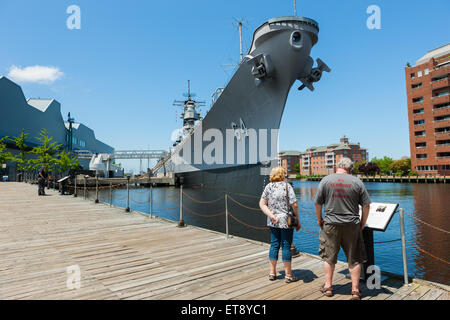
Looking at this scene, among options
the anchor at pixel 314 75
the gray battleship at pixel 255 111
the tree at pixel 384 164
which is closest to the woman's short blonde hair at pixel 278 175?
the gray battleship at pixel 255 111

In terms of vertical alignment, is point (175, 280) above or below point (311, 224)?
above

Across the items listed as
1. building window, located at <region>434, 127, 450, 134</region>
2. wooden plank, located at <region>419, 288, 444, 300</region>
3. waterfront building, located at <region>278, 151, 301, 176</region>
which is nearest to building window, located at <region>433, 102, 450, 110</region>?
building window, located at <region>434, 127, 450, 134</region>

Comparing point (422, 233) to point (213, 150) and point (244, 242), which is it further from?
point (213, 150)

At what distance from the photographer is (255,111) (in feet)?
57.3

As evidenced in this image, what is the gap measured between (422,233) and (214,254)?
34.9 feet

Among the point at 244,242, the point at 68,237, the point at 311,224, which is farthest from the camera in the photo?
the point at 311,224

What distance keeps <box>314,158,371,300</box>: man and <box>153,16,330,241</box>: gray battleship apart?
702 cm

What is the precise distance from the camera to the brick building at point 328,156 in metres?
96.3

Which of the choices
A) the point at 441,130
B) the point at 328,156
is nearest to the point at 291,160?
the point at 328,156

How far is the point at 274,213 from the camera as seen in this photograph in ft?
10.6

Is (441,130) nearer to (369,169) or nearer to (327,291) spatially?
(369,169)

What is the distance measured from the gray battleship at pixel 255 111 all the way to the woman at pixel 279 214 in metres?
6.58

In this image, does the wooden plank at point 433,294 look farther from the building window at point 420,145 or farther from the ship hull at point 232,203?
the building window at point 420,145
